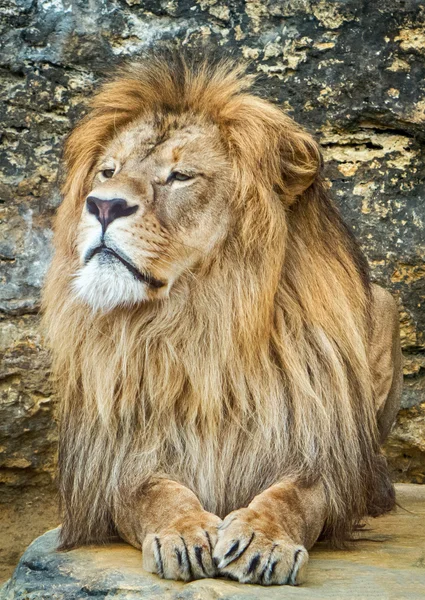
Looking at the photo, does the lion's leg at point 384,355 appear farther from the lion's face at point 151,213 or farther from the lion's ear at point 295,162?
the lion's face at point 151,213

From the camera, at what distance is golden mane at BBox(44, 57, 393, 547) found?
133 inches

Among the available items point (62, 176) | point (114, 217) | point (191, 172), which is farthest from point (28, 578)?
point (62, 176)

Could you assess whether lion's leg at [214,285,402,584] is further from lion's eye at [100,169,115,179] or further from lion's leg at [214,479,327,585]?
lion's eye at [100,169,115,179]

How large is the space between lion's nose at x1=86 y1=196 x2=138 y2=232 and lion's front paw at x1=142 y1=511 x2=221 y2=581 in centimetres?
85

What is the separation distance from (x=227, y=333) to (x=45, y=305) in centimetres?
63

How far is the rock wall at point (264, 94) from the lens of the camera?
500cm

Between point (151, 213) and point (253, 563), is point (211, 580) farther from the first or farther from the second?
point (151, 213)

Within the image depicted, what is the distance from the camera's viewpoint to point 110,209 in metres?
3.21

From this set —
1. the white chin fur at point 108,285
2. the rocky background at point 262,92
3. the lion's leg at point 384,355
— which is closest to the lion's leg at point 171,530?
the white chin fur at point 108,285

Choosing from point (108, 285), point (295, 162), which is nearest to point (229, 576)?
point (108, 285)

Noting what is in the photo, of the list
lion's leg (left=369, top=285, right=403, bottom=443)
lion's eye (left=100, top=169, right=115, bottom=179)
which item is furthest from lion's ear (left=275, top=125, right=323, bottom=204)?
lion's leg (left=369, top=285, right=403, bottom=443)

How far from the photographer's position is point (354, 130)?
509 cm

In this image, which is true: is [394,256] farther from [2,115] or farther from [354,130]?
[2,115]

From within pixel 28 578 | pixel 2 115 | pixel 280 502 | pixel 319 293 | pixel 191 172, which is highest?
pixel 2 115
